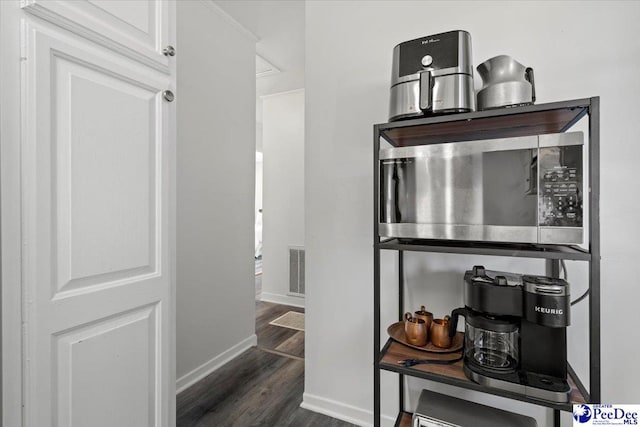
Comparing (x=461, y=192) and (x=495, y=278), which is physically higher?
(x=461, y=192)

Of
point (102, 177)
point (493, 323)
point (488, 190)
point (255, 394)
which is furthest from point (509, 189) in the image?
point (255, 394)

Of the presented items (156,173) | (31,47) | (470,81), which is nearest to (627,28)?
(470,81)

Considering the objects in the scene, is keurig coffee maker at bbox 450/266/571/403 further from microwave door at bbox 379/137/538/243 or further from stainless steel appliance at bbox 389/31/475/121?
stainless steel appliance at bbox 389/31/475/121

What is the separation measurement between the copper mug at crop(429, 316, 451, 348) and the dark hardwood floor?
34.9 inches

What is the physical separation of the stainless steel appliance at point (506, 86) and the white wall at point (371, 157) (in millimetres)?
416

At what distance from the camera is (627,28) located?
49.8 inches

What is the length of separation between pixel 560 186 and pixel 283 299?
352 cm

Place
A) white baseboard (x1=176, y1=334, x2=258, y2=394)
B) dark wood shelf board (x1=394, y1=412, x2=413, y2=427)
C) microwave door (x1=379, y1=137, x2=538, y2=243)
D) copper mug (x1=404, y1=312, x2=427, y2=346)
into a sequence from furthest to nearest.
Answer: white baseboard (x1=176, y1=334, x2=258, y2=394) → dark wood shelf board (x1=394, y1=412, x2=413, y2=427) → copper mug (x1=404, y1=312, x2=427, y2=346) → microwave door (x1=379, y1=137, x2=538, y2=243)

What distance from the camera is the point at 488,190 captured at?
105 centimetres

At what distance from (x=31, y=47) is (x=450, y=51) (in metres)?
1.32

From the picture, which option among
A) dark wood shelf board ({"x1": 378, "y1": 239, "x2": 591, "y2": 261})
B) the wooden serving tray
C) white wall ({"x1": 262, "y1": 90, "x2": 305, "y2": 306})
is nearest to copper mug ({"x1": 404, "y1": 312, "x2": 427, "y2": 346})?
the wooden serving tray

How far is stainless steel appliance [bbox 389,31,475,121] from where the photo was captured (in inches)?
43.2

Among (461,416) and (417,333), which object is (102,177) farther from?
(461,416)

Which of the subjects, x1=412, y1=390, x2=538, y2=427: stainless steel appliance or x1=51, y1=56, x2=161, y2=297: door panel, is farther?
x1=412, y1=390, x2=538, y2=427: stainless steel appliance
